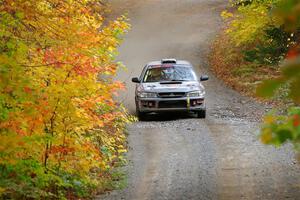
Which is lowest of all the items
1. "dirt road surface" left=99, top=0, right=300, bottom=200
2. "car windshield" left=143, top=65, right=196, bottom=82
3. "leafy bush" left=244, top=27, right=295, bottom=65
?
"dirt road surface" left=99, top=0, right=300, bottom=200

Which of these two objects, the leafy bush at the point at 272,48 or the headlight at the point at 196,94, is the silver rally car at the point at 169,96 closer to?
the headlight at the point at 196,94

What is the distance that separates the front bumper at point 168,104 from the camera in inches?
663

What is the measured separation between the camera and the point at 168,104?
16.9 metres

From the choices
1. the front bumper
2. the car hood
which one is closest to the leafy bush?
the car hood

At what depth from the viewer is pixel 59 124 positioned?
8.95 metres

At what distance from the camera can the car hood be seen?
16.9 m

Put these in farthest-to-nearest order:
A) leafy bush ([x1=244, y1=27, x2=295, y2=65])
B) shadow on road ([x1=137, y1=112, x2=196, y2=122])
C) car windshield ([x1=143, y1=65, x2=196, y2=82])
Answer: leafy bush ([x1=244, y1=27, x2=295, y2=65])
shadow on road ([x1=137, y1=112, x2=196, y2=122])
car windshield ([x1=143, y1=65, x2=196, y2=82])

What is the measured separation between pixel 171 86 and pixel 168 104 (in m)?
0.56

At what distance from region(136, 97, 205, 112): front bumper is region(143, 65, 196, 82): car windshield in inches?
40.7

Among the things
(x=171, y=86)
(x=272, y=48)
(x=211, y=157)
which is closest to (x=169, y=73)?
(x=171, y=86)

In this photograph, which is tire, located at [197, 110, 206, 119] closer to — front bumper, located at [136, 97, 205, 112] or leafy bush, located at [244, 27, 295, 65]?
front bumper, located at [136, 97, 205, 112]

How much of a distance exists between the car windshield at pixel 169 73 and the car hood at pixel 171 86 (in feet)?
1.23

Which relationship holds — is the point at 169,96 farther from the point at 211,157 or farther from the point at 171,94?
the point at 211,157

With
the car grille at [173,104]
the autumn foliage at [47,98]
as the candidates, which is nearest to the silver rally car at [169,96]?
the car grille at [173,104]
